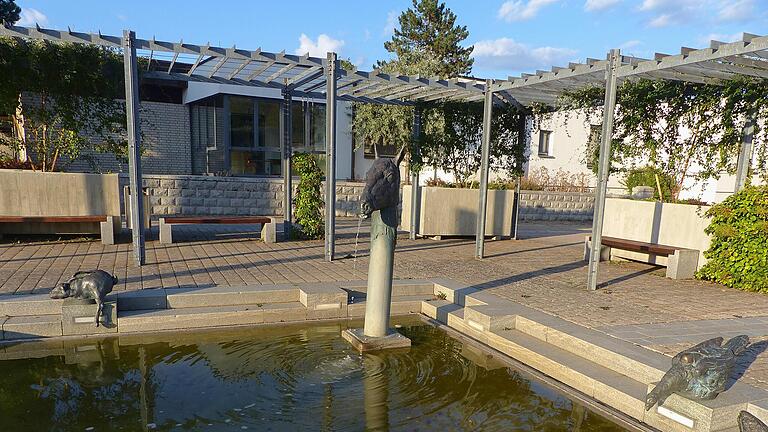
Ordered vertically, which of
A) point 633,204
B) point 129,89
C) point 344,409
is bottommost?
point 344,409

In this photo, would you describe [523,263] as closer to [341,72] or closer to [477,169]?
[477,169]

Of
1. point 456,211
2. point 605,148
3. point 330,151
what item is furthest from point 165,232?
point 605,148

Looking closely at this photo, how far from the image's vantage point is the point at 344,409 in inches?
139

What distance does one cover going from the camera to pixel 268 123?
17062 mm

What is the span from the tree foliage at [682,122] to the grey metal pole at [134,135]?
24.0ft

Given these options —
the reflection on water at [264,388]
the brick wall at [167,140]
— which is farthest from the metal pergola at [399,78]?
the brick wall at [167,140]

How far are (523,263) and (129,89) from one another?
692 cm

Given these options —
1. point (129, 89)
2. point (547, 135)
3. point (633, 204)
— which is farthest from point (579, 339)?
point (547, 135)

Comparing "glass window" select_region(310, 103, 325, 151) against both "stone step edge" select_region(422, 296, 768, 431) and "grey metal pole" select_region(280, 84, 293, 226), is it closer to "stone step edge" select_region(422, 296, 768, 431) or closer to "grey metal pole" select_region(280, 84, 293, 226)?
"grey metal pole" select_region(280, 84, 293, 226)

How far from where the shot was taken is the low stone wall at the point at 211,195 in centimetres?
1341

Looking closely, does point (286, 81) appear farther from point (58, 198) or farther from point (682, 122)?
point (682, 122)

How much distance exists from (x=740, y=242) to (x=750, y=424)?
537cm

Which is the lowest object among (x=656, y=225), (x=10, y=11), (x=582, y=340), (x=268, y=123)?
(x=582, y=340)

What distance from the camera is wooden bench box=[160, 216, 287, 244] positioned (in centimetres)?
885
